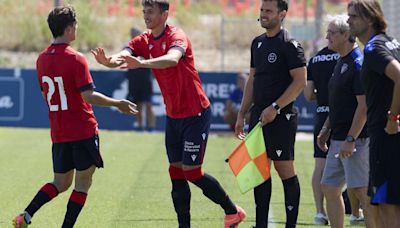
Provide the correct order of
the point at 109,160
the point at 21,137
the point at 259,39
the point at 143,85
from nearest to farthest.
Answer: the point at 259,39, the point at 109,160, the point at 21,137, the point at 143,85

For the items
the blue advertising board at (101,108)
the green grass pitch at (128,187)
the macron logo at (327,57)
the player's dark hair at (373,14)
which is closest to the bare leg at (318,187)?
the green grass pitch at (128,187)

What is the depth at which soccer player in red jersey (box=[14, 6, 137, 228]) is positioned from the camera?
846 cm

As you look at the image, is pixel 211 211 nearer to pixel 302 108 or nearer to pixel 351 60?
pixel 351 60

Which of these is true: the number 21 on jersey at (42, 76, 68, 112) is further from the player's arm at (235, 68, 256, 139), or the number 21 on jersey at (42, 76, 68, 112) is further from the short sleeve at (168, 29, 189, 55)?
the player's arm at (235, 68, 256, 139)

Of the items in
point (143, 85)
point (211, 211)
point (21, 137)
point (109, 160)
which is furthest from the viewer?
point (143, 85)

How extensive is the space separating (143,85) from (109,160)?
6.25 m

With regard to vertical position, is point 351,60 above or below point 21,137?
above

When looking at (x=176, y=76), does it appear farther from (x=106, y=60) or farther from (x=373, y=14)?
(x=373, y=14)

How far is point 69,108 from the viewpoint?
8.59 meters

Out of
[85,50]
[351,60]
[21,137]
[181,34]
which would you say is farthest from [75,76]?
[85,50]

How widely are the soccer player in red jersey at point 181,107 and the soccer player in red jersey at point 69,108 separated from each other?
0.56 m

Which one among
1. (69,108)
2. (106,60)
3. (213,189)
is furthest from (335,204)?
(69,108)

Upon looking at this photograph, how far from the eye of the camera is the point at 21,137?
66.5ft

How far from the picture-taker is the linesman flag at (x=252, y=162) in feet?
28.4
